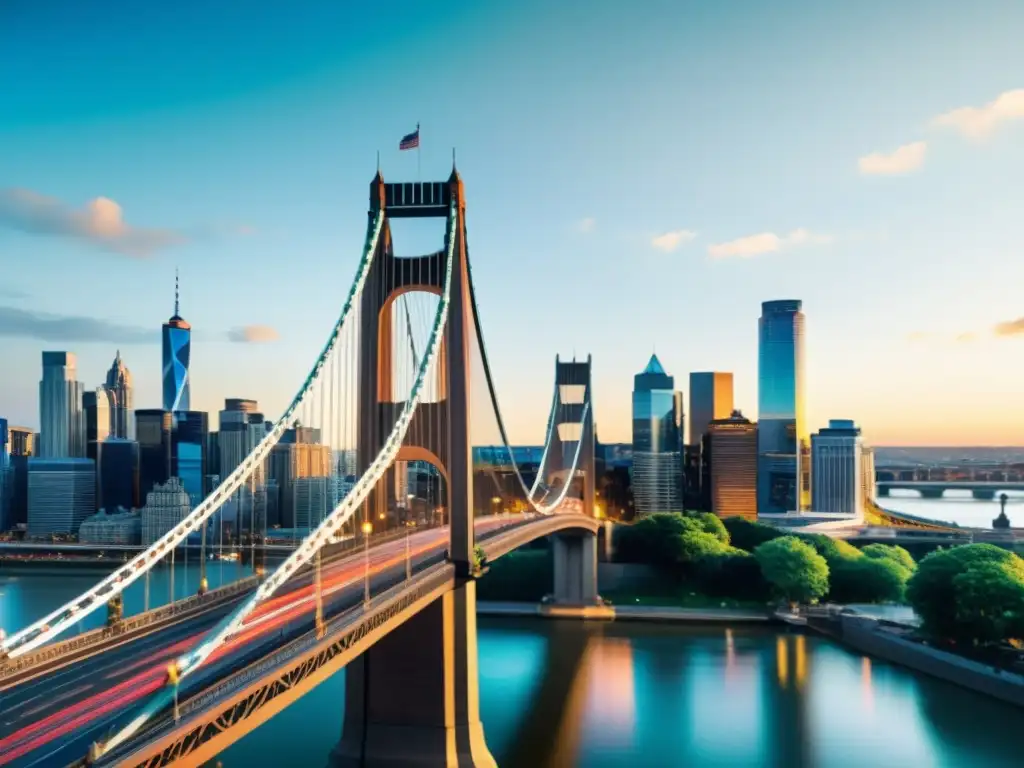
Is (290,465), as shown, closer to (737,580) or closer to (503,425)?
(737,580)

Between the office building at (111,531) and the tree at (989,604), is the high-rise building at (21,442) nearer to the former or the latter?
the office building at (111,531)

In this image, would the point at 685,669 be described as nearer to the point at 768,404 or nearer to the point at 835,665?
the point at 835,665


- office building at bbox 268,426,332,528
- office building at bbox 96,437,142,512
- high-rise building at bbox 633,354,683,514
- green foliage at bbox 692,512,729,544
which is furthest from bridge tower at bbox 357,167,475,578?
office building at bbox 96,437,142,512

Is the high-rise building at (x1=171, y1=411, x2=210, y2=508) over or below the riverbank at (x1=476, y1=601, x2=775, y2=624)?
over

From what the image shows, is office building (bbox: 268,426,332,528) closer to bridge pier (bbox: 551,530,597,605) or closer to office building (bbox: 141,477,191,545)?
office building (bbox: 141,477,191,545)

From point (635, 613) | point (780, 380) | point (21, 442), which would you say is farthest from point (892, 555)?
point (21, 442)

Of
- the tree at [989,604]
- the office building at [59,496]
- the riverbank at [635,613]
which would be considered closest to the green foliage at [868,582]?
the riverbank at [635,613]
